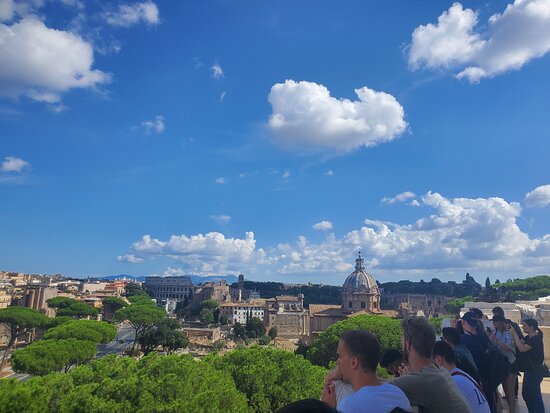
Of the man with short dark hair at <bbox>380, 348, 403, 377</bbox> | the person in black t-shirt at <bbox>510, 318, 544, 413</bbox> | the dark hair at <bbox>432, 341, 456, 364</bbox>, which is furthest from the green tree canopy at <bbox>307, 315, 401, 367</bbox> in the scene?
the dark hair at <bbox>432, 341, 456, 364</bbox>

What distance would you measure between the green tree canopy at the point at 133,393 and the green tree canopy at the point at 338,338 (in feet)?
54.3

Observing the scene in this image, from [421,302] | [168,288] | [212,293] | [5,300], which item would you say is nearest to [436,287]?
[421,302]

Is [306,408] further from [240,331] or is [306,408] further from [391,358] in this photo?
[240,331]

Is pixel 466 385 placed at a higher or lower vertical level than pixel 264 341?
higher

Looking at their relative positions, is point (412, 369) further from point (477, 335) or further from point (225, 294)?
point (225, 294)

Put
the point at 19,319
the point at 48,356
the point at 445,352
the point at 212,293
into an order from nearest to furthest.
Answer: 1. the point at 445,352
2. the point at 48,356
3. the point at 19,319
4. the point at 212,293

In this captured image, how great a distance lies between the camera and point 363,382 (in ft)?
10.6

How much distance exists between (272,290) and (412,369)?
472 ft

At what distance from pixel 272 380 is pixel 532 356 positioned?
859cm

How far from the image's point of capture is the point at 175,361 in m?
13.9

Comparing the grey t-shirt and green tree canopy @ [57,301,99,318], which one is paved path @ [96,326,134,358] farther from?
the grey t-shirt

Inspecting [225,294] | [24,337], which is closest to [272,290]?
[225,294]

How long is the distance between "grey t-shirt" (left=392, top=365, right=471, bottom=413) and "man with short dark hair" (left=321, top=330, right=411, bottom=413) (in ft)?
1.40

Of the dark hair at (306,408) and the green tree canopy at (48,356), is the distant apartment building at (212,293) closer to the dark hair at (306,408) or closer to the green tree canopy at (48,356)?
the green tree canopy at (48,356)
